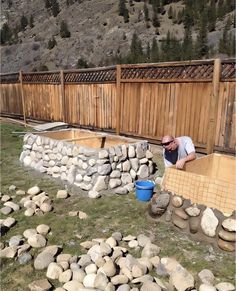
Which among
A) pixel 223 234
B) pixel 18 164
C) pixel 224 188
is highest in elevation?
pixel 224 188

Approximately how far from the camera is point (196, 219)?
12.6 ft

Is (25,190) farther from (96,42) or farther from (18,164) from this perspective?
(96,42)

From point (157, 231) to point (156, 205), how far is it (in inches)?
14.0

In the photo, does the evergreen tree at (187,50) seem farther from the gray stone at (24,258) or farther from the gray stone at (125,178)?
the gray stone at (24,258)

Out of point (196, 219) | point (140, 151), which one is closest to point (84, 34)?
point (140, 151)

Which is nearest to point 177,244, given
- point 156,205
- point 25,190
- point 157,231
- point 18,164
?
point 157,231

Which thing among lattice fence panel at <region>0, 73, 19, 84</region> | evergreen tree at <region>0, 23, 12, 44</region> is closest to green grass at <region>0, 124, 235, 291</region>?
lattice fence panel at <region>0, 73, 19, 84</region>

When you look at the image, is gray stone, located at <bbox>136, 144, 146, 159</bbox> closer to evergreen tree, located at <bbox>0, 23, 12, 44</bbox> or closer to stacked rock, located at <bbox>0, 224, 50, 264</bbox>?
stacked rock, located at <bbox>0, 224, 50, 264</bbox>

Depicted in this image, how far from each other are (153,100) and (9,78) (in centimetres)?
804

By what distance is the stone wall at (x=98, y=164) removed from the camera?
5.47 metres

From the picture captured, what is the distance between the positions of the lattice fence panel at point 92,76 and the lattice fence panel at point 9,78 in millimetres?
3670

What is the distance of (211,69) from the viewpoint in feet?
20.1

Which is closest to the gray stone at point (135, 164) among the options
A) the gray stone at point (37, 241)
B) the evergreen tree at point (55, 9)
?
the gray stone at point (37, 241)

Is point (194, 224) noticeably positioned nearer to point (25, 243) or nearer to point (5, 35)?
point (25, 243)
